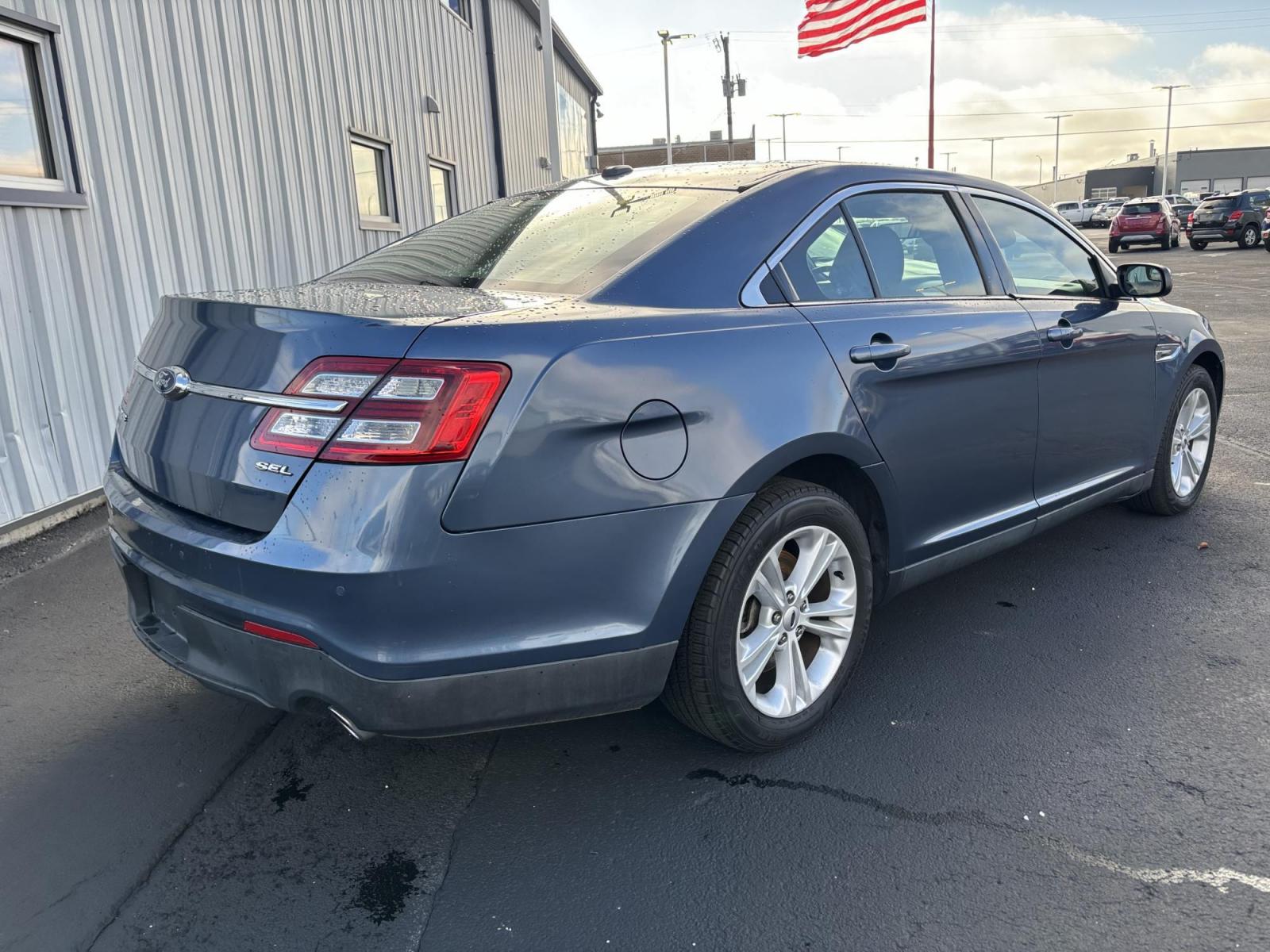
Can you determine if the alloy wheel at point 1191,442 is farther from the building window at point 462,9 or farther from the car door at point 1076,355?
the building window at point 462,9

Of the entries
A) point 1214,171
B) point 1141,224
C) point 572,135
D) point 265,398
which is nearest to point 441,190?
point 265,398

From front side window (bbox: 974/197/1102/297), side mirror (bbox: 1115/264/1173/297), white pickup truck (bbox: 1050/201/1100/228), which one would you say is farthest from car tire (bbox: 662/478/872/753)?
white pickup truck (bbox: 1050/201/1100/228)

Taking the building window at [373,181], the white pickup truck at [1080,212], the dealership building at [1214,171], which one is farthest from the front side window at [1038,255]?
the dealership building at [1214,171]

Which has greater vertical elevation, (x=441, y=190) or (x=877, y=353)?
(x=441, y=190)

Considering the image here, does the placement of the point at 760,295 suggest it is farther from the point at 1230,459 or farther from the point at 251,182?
the point at 251,182

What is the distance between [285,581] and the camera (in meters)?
1.98

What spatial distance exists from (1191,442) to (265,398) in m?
4.39

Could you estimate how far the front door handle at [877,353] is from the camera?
2.67 metres

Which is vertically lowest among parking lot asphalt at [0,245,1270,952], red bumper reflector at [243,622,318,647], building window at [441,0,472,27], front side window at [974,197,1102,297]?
parking lot asphalt at [0,245,1270,952]

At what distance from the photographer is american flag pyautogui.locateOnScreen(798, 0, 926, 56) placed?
14922mm

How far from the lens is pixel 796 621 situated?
263cm

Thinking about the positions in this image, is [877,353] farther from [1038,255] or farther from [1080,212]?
[1080,212]

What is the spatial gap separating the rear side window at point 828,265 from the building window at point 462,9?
10.1 metres

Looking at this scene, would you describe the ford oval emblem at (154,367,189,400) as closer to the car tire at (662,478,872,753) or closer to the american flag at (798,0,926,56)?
the car tire at (662,478,872,753)
